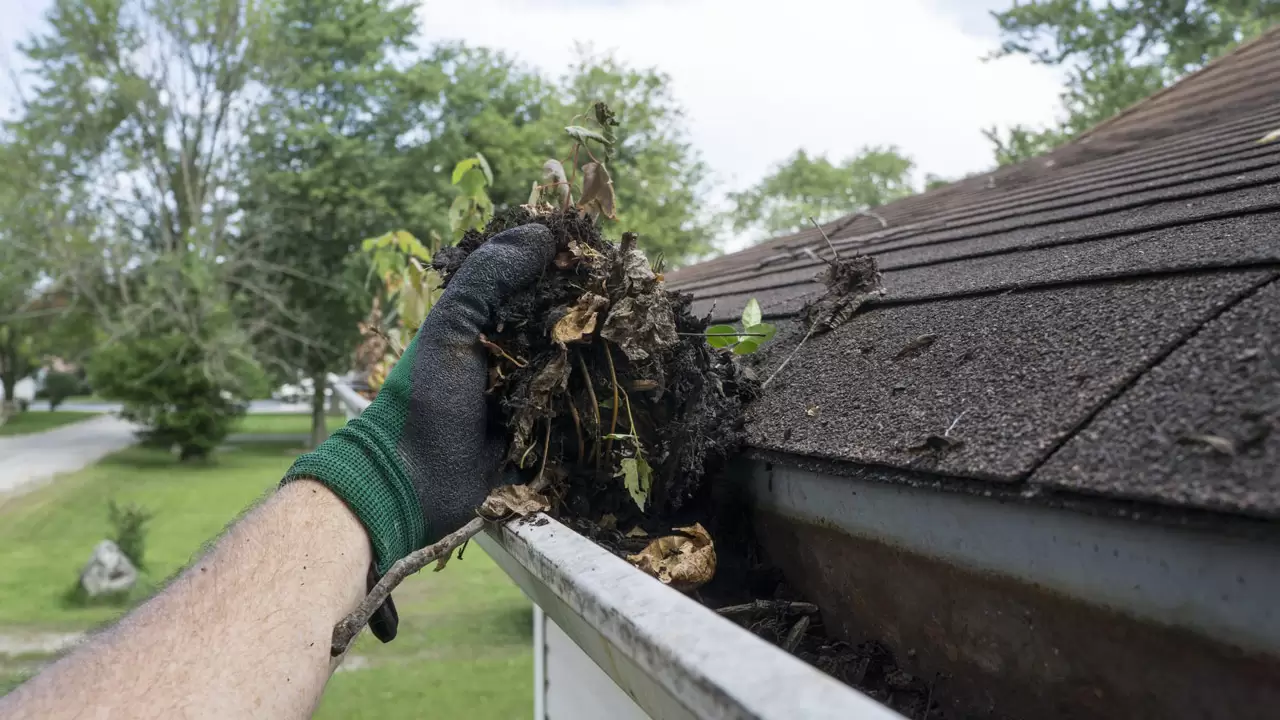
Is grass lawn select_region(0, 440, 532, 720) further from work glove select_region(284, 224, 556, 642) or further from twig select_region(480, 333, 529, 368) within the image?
twig select_region(480, 333, 529, 368)

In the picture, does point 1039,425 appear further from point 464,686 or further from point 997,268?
point 464,686

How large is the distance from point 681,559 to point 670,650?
511mm

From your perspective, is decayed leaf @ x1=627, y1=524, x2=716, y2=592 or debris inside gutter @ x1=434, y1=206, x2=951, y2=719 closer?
decayed leaf @ x1=627, y1=524, x2=716, y2=592

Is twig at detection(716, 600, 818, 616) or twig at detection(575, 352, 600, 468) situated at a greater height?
twig at detection(575, 352, 600, 468)

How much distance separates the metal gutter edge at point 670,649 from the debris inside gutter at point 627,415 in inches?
7.4

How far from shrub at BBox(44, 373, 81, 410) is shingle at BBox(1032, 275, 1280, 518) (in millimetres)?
46468

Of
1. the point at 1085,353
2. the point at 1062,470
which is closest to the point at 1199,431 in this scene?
the point at 1062,470

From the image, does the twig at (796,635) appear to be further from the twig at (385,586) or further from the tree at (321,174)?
the tree at (321,174)

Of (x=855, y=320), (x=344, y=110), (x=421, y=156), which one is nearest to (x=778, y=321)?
(x=855, y=320)

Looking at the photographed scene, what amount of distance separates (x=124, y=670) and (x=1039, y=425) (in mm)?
1178

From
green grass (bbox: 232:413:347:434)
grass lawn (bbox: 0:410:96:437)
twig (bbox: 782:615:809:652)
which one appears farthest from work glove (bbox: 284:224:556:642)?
grass lawn (bbox: 0:410:96:437)

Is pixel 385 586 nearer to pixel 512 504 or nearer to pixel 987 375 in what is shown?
pixel 512 504

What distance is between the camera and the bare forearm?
39.5 inches

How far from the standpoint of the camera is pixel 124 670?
1.03m
